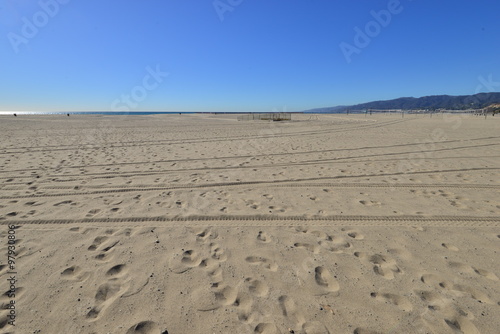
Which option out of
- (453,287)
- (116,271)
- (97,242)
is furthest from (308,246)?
(97,242)

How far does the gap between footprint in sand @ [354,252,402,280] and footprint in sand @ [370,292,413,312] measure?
1.05 ft

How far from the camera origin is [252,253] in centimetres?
341

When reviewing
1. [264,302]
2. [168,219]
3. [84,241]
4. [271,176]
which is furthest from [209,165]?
[264,302]

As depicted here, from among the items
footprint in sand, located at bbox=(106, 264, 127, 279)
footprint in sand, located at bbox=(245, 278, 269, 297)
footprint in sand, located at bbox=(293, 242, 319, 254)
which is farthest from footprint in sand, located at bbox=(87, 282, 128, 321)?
footprint in sand, located at bbox=(293, 242, 319, 254)

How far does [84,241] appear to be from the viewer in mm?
3678

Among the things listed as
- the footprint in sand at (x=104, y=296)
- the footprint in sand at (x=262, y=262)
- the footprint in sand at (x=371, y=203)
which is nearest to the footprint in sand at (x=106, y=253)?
the footprint in sand at (x=104, y=296)

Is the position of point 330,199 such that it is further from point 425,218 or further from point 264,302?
point 264,302

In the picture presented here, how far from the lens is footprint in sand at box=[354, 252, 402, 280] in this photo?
2980 mm

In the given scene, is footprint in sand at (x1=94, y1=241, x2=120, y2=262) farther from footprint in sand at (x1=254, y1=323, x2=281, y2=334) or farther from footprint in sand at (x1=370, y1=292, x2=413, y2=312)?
footprint in sand at (x1=370, y1=292, x2=413, y2=312)

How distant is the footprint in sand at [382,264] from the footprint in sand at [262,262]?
128 cm

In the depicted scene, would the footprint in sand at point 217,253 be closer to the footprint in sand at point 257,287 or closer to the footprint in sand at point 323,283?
the footprint in sand at point 257,287

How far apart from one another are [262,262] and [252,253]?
25 cm

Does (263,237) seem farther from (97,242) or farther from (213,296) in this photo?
(97,242)

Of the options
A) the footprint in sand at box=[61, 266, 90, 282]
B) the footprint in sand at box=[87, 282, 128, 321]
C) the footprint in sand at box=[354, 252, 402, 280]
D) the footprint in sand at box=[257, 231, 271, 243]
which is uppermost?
the footprint in sand at box=[61, 266, 90, 282]
